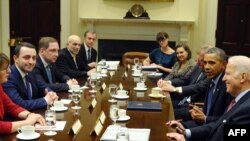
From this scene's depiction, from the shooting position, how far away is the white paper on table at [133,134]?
7.08 ft

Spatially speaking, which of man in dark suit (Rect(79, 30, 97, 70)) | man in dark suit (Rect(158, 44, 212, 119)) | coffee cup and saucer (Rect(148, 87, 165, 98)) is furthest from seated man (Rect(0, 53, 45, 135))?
man in dark suit (Rect(79, 30, 97, 70))

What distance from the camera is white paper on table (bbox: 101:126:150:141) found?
7.08 ft

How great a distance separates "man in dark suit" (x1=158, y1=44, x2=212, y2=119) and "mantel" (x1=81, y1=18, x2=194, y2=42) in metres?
3.23

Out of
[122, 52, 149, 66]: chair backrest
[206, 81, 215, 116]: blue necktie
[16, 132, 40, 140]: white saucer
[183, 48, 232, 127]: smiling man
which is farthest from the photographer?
[122, 52, 149, 66]: chair backrest

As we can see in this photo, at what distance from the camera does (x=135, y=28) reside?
7.96 meters

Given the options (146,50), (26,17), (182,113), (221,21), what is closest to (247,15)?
(221,21)

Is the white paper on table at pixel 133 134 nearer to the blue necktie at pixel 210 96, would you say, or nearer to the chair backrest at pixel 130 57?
the blue necktie at pixel 210 96

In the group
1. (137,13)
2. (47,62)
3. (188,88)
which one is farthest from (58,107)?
(137,13)

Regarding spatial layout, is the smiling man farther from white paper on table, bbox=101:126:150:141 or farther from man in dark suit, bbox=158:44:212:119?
white paper on table, bbox=101:126:150:141

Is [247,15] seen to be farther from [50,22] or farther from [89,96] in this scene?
[89,96]

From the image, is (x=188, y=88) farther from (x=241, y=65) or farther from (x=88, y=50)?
(x=88, y=50)

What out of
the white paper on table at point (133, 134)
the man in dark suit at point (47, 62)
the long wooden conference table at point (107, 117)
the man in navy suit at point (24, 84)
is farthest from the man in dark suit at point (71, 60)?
the white paper on table at point (133, 134)

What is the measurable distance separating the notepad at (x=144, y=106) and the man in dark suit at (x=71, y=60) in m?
1.78

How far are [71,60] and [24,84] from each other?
2.02 m
